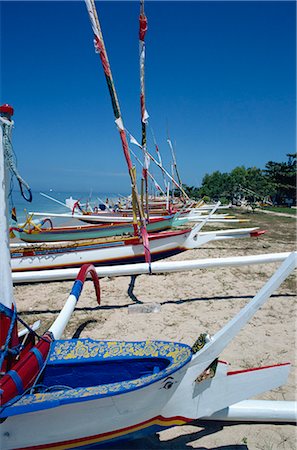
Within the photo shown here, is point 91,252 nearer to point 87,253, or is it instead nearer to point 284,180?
point 87,253

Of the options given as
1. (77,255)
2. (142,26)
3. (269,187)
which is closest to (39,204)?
(269,187)

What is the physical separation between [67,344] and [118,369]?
19.4 inches

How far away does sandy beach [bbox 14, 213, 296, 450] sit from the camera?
2225 millimetres

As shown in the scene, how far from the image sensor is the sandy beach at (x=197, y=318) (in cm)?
222

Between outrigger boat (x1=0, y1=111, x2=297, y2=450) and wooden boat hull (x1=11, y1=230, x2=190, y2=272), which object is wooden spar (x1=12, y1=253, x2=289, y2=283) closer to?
wooden boat hull (x1=11, y1=230, x2=190, y2=272)

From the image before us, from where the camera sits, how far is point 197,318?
4.14 m

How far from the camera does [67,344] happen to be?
2.39 m

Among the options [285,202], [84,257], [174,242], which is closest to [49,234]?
[84,257]

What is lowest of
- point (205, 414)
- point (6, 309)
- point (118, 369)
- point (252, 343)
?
point (252, 343)

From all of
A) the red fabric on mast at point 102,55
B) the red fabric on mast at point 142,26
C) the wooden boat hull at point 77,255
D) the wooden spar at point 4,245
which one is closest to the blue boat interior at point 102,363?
the wooden spar at point 4,245

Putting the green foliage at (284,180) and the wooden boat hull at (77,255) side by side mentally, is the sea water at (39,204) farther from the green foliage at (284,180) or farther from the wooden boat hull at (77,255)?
the green foliage at (284,180)

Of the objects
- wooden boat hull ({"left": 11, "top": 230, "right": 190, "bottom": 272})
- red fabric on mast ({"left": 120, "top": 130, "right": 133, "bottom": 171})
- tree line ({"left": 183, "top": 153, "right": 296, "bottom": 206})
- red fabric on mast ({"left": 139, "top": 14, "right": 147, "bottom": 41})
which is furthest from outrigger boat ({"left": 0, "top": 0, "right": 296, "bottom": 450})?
tree line ({"left": 183, "top": 153, "right": 296, "bottom": 206})

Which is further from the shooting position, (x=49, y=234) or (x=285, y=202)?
(x=285, y=202)

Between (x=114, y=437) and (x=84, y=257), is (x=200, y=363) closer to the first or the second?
(x=114, y=437)
